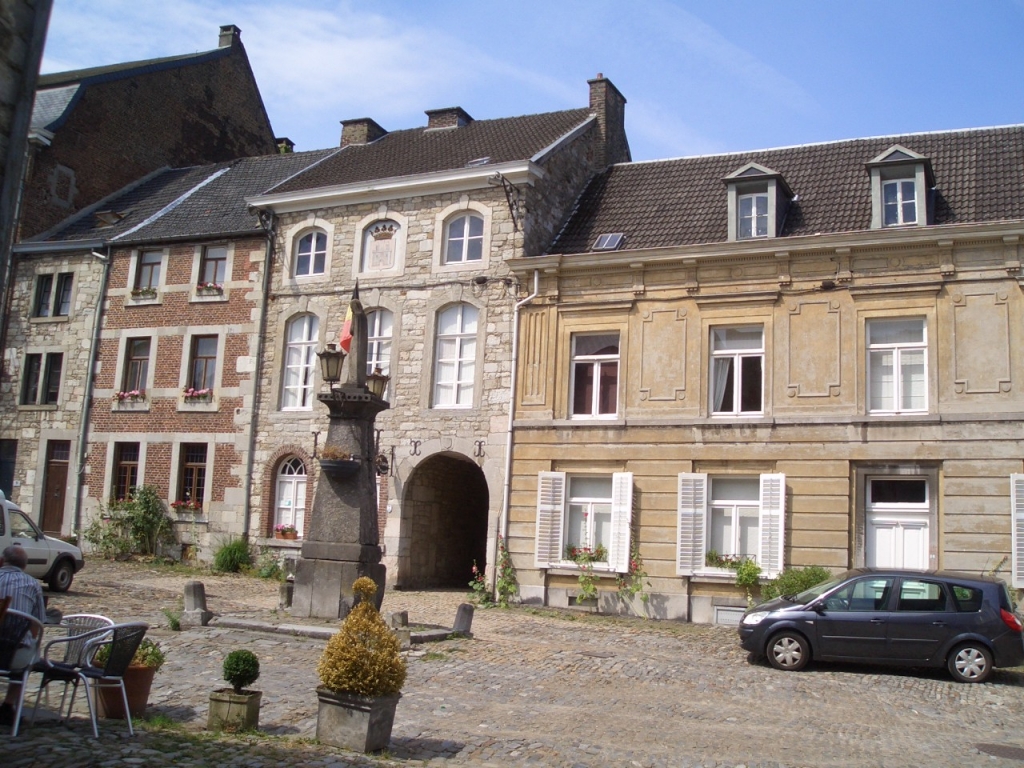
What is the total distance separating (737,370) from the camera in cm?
1808

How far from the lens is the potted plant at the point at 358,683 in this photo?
772 centimetres

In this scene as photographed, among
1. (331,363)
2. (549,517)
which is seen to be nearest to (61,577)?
(331,363)

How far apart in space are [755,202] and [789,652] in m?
9.05

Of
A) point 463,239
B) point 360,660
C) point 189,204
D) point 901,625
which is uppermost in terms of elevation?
point 189,204

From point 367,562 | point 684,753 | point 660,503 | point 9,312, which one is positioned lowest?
point 684,753

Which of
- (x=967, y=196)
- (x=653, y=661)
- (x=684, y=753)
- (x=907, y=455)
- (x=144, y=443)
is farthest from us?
(x=144, y=443)

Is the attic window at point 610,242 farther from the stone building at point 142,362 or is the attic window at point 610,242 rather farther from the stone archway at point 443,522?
the stone building at point 142,362

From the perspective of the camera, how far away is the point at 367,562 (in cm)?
1383

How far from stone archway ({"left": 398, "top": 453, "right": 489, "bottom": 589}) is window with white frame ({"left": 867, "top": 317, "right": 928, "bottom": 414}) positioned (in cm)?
807

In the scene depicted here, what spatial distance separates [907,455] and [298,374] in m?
12.9

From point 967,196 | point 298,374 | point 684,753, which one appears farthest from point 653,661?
point 298,374

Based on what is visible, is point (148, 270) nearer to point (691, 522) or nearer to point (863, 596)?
point (691, 522)

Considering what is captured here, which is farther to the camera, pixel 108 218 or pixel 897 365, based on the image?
pixel 108 218

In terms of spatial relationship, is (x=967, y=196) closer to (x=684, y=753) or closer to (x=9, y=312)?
(x=684, y=753)
